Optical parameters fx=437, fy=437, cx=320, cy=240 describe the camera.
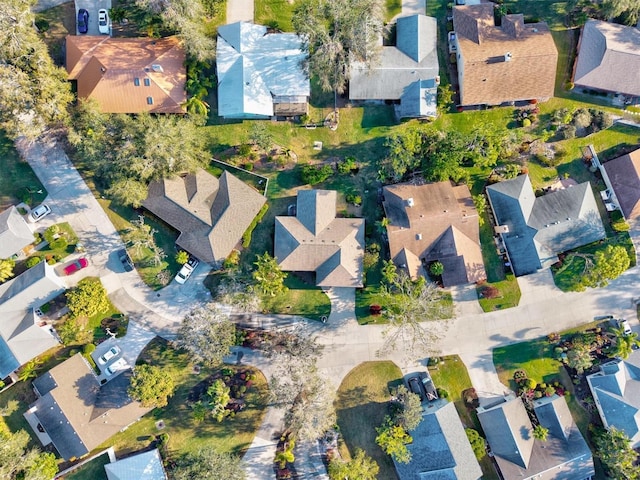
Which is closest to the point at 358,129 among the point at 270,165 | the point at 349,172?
the point at 349,172

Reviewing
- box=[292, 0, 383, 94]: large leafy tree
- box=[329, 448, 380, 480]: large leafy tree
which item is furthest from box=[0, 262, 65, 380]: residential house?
box=[292, 0, 383, 94]: large leafy tree

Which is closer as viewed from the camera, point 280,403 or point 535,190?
point 280,403

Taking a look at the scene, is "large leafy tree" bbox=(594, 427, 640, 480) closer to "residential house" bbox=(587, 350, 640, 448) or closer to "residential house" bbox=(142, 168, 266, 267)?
"residential house" bbox=(587, 350, 640, 448)

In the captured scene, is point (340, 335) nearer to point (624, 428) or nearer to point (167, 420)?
point (167, 420)

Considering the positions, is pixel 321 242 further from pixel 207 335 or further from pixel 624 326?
pixel 624 326

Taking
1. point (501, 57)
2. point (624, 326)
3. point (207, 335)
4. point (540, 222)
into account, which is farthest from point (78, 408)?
point (624, 326)
